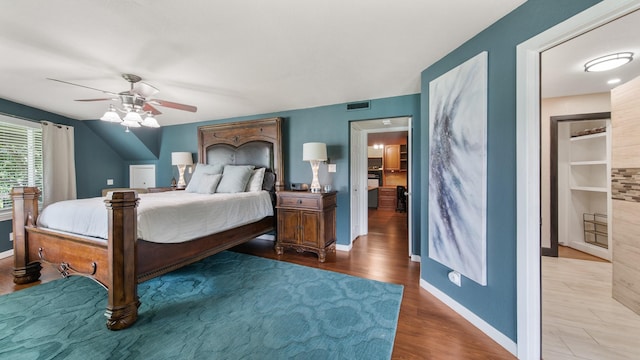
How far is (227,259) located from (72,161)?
3.66 metres

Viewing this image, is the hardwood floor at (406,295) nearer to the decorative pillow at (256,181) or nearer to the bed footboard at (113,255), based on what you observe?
the bed footboard at (113,255)

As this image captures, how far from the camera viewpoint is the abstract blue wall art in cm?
167

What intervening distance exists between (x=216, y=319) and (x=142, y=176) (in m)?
4.87

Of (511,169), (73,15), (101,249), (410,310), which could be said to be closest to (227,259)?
(101,249)

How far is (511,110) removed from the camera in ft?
4.94

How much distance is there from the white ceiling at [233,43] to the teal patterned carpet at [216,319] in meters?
2.25

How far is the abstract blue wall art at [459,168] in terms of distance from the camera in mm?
1671

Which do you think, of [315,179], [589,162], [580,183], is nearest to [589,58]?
[589,162]

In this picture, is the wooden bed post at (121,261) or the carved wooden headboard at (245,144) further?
the carved wooden headboard at (245,144)

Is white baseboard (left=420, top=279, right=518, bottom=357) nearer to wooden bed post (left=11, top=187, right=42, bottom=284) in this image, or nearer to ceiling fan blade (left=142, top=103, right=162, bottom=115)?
ceiling fan blade (left=142, top=103, right=162, bottom=115)

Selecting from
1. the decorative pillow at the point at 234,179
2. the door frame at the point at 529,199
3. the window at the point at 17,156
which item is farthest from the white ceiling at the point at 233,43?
the decorative pillow at the point at 234,179

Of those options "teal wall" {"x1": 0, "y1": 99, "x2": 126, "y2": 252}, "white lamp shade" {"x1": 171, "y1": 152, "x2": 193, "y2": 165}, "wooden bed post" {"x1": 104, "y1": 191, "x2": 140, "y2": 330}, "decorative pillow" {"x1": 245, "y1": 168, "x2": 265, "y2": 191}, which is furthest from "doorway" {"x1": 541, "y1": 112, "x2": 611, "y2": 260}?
"teal wall" {"x1": 0, "y1": 99, "x2": 126, "y2": 252}

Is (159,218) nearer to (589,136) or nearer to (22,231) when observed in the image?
(22,231)

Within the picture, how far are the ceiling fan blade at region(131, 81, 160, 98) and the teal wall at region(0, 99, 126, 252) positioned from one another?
104 inches
